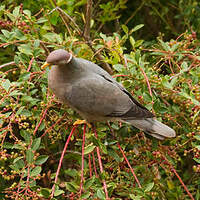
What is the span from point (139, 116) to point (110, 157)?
→ 0.28m

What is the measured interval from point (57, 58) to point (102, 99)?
13.9 inches

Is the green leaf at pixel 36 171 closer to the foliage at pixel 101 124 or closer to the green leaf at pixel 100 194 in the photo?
the foliage at pixel 101 124

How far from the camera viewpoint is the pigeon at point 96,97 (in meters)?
1.68

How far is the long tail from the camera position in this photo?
5.45ft

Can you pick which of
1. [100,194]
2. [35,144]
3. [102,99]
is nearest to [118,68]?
[102,99]

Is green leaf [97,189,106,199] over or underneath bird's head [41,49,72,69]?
underneath

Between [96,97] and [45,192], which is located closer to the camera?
[45,192]

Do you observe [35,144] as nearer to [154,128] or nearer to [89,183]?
[89,183]

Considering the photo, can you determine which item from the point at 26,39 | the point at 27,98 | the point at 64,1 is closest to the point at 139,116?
the point at 27,98

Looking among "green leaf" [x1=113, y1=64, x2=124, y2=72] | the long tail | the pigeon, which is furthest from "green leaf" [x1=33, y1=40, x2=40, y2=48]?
the long tail

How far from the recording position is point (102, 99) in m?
1.75

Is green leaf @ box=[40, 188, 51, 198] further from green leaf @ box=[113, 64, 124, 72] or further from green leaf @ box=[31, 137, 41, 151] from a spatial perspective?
green leaf @ box=[113, 64, 124, 72]

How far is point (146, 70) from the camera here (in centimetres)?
174

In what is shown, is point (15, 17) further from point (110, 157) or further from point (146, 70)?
point (110, 157)
